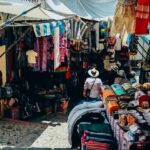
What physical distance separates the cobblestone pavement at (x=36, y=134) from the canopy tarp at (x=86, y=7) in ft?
14.7

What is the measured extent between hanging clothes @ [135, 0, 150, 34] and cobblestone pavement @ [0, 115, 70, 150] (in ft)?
14.1

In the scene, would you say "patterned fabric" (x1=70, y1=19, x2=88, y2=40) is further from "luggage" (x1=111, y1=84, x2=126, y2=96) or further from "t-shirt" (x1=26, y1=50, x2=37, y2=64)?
"luggage" (x1=111, y1=84, x2=126, y2=96)

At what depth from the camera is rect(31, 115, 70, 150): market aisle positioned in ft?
29.3

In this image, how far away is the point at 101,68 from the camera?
14406 millimetres

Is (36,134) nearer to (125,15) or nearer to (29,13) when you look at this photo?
(29,13)

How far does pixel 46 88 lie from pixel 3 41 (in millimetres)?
2445

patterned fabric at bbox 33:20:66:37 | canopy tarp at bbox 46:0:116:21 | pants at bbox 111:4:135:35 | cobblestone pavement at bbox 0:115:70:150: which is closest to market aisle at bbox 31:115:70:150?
cobblestone pavement at bbox 0:115:70:150

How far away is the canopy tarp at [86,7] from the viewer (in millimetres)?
13980

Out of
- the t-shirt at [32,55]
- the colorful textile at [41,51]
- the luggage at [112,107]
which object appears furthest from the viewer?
the colorful textile at [41,51]

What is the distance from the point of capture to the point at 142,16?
17.3 feet

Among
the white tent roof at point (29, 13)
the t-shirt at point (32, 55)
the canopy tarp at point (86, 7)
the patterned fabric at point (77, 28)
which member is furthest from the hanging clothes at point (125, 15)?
the canopy tarp at point (86, 7)

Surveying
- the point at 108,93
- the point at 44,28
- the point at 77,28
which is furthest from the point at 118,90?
the point at 77,28

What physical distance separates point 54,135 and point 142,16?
5.25m

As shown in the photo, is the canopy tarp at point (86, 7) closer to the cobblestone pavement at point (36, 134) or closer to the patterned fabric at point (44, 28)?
the patterned fabric at point (44, 28)
